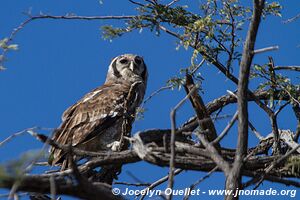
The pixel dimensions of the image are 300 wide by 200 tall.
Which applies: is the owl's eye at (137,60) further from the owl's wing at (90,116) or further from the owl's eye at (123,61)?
the owl's wing at (90,116)

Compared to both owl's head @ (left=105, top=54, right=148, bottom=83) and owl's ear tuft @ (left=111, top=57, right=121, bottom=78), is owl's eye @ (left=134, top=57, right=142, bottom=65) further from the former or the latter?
owl's ear tuft @ (left=111, top=57, right=121, bottom=78)

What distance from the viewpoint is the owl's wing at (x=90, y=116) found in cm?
725

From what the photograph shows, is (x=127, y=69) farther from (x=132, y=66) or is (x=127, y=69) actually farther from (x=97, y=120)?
(x=97, y=120)

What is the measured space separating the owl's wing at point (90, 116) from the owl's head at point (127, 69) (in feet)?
3.44

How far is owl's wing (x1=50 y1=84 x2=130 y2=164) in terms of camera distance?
23.8ft

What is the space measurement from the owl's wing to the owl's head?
41.3 inches

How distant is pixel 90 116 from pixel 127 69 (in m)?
1.83

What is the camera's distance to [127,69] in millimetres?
9211

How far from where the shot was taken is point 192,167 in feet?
14.7

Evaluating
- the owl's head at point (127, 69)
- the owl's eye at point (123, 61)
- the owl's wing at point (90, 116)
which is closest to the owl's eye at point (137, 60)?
the owl's head at point (127, 69)

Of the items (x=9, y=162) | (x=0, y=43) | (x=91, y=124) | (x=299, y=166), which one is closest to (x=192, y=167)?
(x=299, y=166)

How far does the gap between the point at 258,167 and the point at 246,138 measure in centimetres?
79

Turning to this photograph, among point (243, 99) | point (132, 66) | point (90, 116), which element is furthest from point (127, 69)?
point (243, 99)

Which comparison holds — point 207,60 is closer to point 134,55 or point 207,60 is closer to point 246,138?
point 246,138
